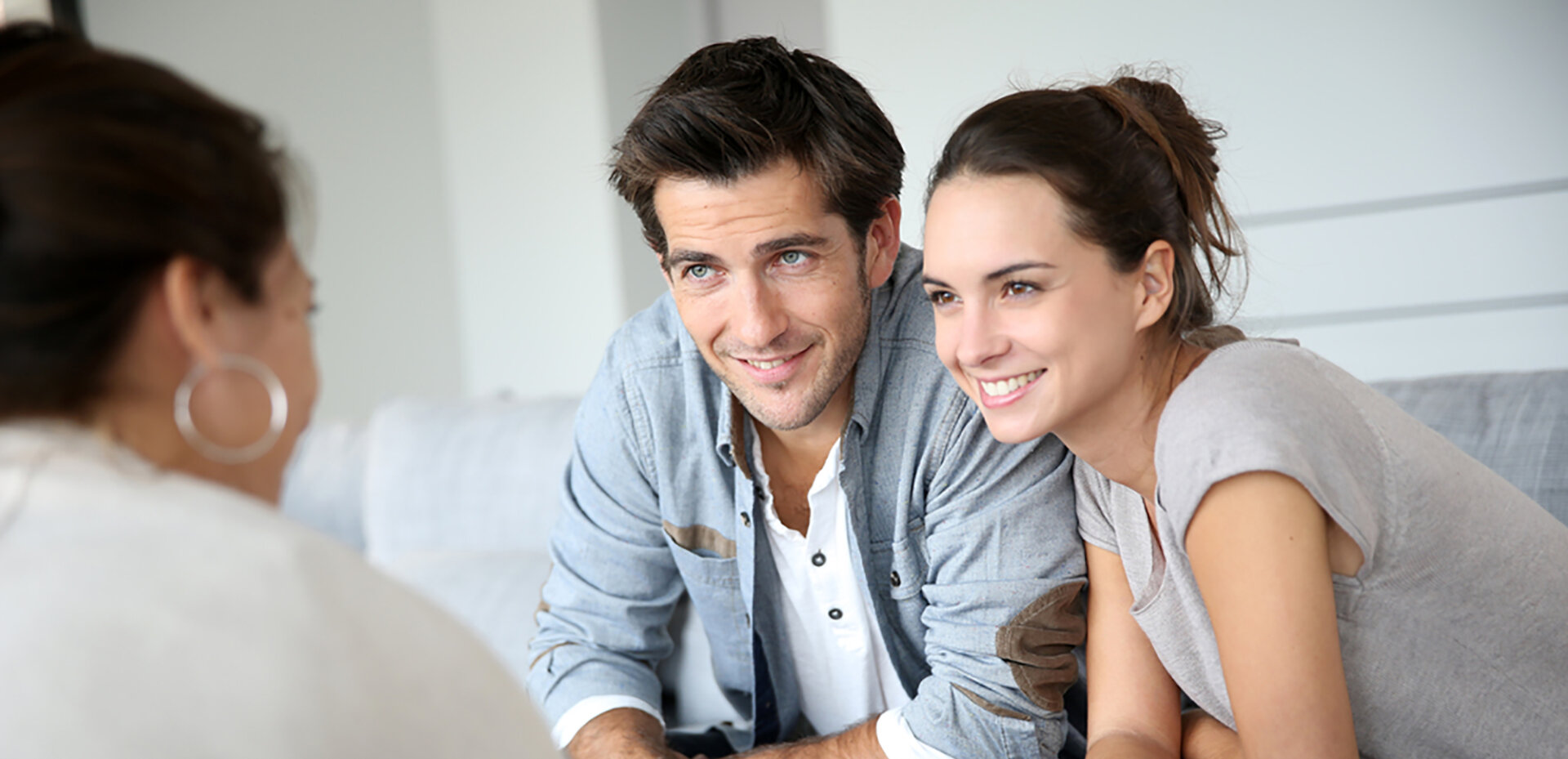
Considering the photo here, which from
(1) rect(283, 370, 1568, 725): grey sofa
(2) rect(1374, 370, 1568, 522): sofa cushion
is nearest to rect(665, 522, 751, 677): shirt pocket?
(1) rect(283, 370, 1568, 725): grey sofa

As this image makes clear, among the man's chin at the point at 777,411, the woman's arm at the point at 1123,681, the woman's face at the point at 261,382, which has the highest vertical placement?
the woman's face at the point at 261,382

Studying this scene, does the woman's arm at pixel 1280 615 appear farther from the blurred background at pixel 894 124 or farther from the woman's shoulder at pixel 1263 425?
the blurred background at pixel 894 124

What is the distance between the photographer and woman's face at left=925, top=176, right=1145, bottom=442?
1.19 meters

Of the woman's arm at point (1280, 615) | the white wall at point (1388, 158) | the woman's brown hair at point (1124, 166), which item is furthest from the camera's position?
the white wall at point (1388, 158)

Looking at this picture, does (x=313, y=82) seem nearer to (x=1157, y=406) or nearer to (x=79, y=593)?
(x=1157, y=406)

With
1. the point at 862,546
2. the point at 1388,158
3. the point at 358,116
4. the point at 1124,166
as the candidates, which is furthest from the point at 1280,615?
the point at 358,116

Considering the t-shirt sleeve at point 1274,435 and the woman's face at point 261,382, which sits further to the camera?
the t-shirt sleeve at point 1274,435

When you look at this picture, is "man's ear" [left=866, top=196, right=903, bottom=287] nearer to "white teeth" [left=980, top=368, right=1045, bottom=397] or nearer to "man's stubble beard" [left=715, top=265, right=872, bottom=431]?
"man's stubble beard" [left=715, top=265, right=872, bottom=431]

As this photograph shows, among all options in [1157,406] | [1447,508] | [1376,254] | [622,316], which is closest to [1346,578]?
[1447,508]

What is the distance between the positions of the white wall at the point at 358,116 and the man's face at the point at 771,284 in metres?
2.87

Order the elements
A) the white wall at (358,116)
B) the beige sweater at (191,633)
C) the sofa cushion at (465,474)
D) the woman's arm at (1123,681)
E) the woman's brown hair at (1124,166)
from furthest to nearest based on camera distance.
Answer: the white wall at (358,116), the sofa cushion at (465,474), the woman's arm at (1123,681), the woman's brown hair at (1124,166), the beige sweater at (191,633)

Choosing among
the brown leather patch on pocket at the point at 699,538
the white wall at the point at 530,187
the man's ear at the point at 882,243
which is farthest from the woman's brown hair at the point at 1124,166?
the white wall at the point at 530,187

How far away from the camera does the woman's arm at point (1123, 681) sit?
4.49 ft

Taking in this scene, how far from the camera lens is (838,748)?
150 centimetres
